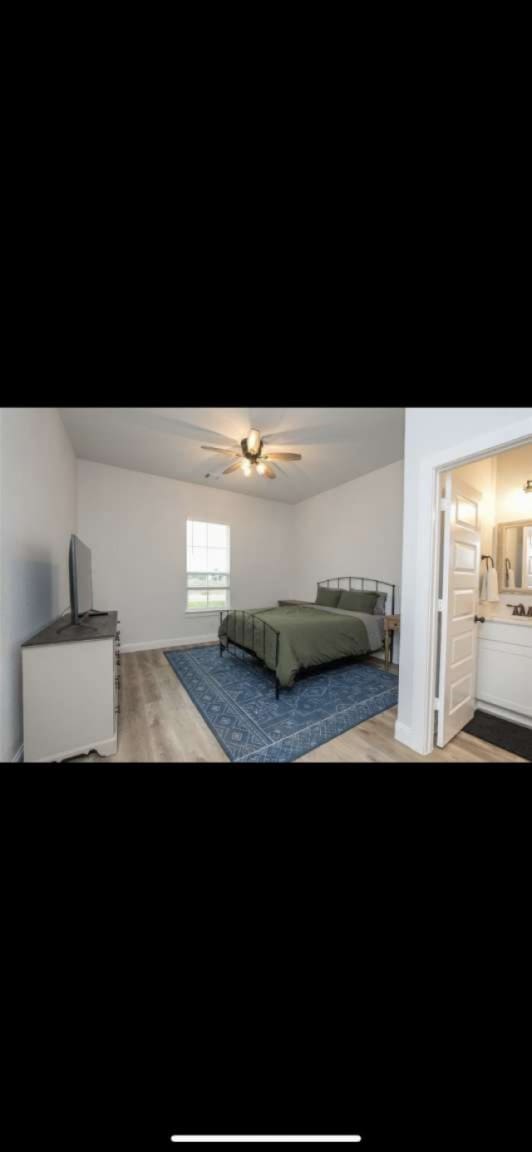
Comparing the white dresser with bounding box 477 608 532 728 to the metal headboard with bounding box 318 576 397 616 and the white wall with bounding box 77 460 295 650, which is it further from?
the white wall with bounding box 77 460 295 650

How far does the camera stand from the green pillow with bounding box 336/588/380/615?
395 centimetres

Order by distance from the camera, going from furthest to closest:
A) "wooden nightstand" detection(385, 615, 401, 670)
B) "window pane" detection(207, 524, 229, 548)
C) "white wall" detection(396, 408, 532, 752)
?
"window pane" detection(207, 524, 229, 548) < "wooden nightstand" detection(385, 615, 401, 670) < "white wall" detection(396, 408, 532, 752)

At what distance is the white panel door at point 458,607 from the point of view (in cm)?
191

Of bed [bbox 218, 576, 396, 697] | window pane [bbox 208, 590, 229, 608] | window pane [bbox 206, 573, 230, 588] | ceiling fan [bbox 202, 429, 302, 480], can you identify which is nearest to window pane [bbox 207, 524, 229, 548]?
window pane [bbox 206, 573, 230, 588]

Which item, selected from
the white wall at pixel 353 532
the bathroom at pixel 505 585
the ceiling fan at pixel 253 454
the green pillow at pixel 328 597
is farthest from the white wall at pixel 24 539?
the white wall at pixel 353 532

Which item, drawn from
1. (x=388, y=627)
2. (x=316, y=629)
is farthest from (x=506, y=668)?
(x=316, y=629)

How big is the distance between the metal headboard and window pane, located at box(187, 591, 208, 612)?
177 cm

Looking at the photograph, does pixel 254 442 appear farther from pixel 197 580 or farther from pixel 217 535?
pixel 197 580

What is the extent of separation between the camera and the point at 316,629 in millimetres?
3064

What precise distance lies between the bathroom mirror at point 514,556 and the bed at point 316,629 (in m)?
1.35
